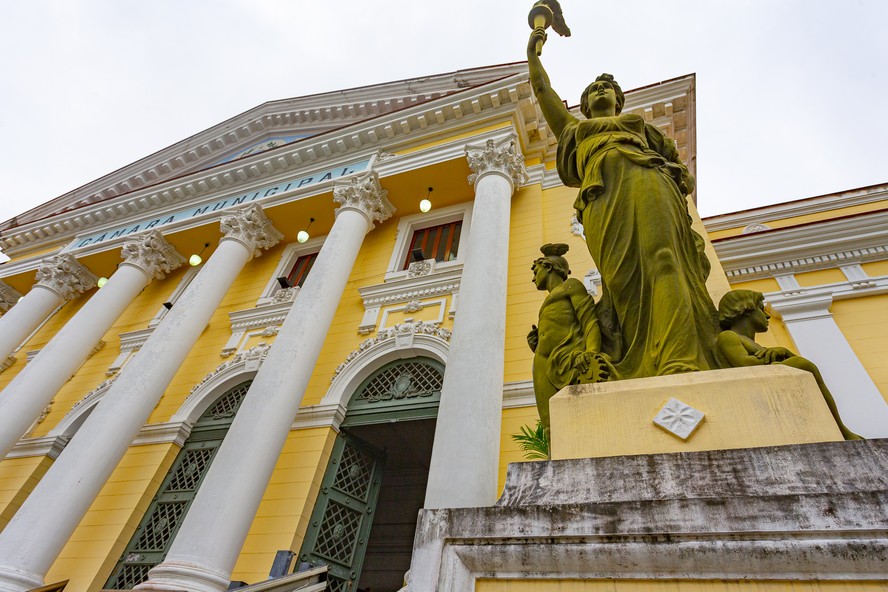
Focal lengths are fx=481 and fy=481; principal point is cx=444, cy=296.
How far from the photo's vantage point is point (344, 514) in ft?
22.9

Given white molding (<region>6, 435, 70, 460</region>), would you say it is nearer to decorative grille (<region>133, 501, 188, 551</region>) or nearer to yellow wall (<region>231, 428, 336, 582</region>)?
decorative grille (<region>133, 501, 188, 551</region>)

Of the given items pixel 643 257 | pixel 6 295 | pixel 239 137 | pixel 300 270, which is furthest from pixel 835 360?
pixel 6 295

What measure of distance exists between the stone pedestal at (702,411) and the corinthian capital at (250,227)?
1028 centimetres

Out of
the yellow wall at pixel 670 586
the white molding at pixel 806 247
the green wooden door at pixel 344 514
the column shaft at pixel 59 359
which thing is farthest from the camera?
the column shaft at pixel 59 359

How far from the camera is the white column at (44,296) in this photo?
1143cm

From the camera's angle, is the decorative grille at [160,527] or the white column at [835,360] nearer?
the white column at [835,360]

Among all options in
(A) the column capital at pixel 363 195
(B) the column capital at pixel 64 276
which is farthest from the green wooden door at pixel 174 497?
(B) the column capital at pixel 64 276

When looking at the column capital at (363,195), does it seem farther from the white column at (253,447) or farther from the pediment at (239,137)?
the pediment at (239,137)

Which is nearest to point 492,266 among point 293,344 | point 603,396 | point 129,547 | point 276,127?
point 293,344

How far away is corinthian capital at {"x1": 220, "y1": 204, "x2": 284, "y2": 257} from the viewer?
35.0 feet

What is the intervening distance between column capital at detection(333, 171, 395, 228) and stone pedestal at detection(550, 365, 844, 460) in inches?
333

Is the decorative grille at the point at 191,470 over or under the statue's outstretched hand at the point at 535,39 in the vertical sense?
under

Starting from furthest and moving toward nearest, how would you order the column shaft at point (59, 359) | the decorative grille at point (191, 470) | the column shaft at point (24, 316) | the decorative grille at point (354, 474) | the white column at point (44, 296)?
the white column at point (44, 296), the column shaft at point (24, 316), the column shaft at point (59, 359), the decorative grille at point (191, 470), the decorative grille at point (354, 474)

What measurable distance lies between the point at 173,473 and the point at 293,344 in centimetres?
359
